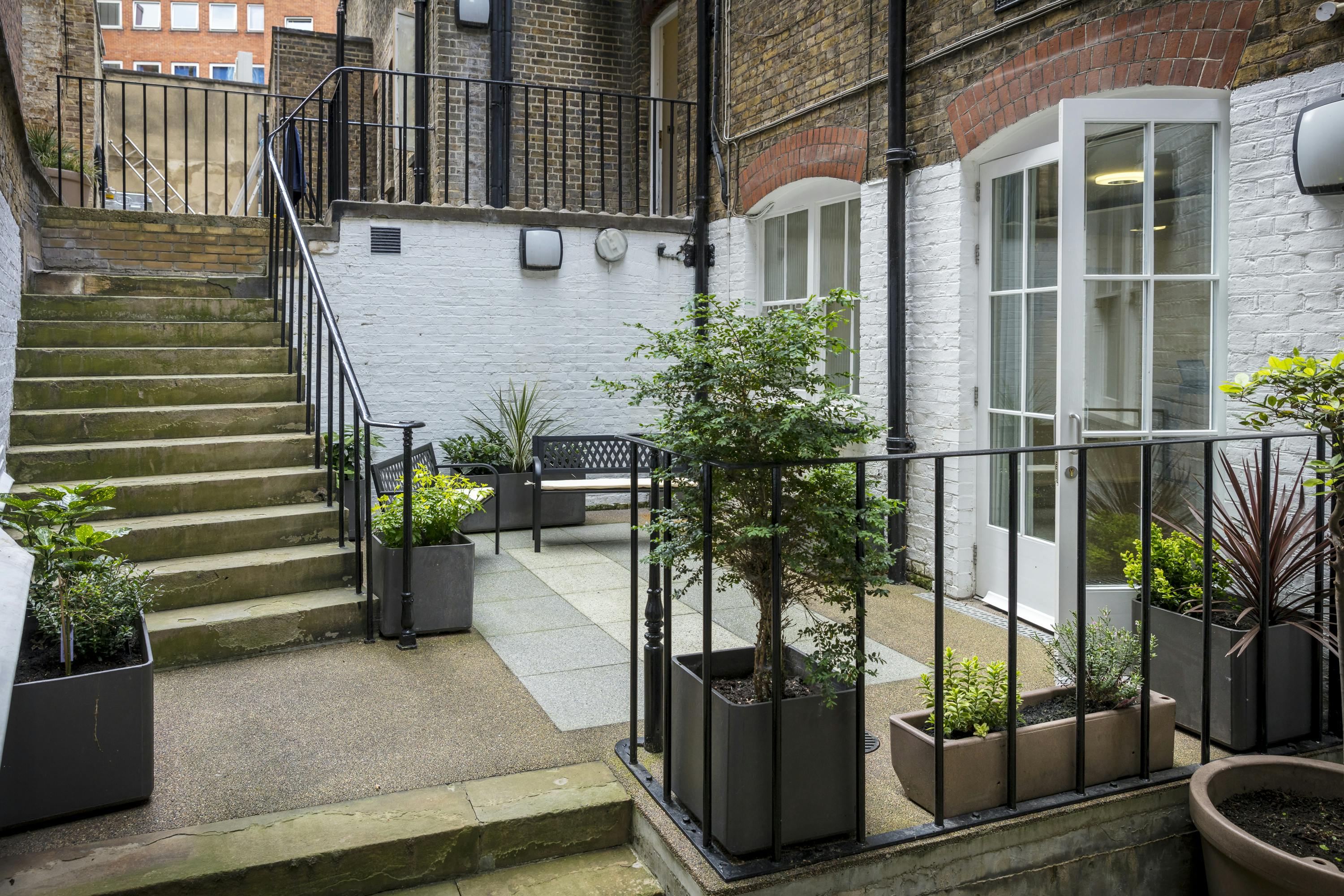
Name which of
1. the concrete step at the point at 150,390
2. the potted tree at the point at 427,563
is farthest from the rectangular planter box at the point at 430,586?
the concrete step at the point at 150,390

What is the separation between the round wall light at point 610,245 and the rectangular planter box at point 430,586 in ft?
11.8

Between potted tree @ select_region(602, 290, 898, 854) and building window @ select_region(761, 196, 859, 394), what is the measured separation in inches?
131

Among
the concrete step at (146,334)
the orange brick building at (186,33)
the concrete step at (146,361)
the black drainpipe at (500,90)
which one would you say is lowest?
the concrete step at (146,361)

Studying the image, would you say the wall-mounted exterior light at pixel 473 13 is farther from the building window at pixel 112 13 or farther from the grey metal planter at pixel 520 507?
the building window at pixel 112 13

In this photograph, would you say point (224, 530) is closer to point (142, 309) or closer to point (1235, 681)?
point (142, 309)

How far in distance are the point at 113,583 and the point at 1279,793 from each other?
331 cm

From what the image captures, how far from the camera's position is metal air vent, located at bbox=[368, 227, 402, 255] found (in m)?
6.79

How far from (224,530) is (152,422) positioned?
87 cm

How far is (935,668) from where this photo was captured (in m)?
2.52

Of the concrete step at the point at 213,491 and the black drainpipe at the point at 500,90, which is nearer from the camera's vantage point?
the concrete step at the point at 213,491

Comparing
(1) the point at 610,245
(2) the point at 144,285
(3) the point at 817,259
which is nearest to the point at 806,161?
(3) the point at 817,259

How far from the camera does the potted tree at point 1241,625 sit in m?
3.01

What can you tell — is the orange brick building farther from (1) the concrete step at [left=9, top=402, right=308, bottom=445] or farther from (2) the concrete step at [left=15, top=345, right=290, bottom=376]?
(1) the concrete step at [left=9, top=402, right=308, bottom=445]

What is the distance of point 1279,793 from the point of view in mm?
2656
